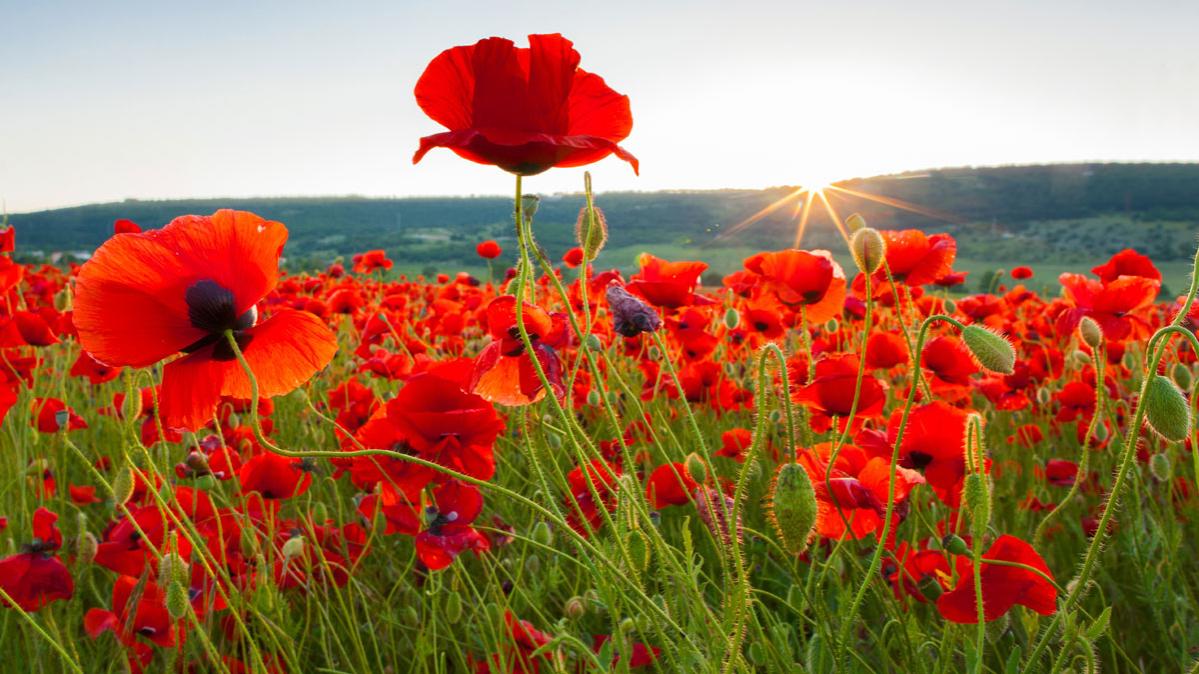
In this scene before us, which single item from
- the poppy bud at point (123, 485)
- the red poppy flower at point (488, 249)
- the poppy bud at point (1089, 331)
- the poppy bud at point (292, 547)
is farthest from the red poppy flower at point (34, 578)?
the red poppy flower at point (488, 249)

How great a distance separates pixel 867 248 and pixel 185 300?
3.42 feet

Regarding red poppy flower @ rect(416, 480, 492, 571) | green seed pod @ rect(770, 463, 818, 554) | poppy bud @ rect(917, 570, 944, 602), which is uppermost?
green seed pod @ rect(770, 463, 818, 554)

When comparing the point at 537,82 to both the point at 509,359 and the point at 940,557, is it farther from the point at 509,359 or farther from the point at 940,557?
the point at 940,557

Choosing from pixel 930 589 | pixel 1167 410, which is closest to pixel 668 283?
pixel 930 589

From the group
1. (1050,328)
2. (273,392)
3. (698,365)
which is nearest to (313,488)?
(698,365)

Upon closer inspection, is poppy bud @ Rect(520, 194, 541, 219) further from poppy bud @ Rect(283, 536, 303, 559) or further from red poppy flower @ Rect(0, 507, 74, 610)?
red poppy flower @ Rect(0, 507, 74, 610)

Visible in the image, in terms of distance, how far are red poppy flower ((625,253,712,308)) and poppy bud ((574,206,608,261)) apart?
55 cm

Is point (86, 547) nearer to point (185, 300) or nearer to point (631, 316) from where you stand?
point (185, 300)

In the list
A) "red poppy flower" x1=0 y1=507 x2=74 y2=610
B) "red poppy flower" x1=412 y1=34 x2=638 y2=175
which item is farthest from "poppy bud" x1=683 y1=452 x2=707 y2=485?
"red poppy flower" x1=0 y1=507 x2=74 y2=610

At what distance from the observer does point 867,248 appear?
1365 mm

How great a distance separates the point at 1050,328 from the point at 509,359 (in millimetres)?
3171

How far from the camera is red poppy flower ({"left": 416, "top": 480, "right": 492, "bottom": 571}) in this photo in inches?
54.7

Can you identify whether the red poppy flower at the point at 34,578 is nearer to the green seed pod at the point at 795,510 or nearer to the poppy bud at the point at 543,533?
the poppy bud at the point at 543,533

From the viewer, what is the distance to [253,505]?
7.71ft
